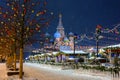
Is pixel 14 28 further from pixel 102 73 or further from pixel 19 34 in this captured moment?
pixel 102 73

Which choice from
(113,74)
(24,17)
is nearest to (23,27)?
(24,17)

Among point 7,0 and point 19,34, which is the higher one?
point 7,0

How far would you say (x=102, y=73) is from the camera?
3042 centimetres

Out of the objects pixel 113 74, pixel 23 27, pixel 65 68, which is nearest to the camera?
pixel 23 27

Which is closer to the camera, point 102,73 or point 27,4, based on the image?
point 27,4

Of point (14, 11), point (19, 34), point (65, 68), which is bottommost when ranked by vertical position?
point (65, 68)

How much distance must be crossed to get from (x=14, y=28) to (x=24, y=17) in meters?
1.32

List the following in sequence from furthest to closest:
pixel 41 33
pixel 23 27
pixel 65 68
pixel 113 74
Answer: pixel 65 68, pixel 113 74, pixel 41 33, pixel 23 27

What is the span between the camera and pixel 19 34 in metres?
22.6

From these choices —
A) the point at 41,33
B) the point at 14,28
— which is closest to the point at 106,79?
the point at 41,33

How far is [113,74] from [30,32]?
7762 millimetres

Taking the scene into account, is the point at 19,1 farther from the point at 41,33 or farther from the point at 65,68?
the point at 65,68

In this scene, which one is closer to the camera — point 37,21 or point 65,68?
point 37,21

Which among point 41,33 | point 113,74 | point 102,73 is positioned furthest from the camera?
point 102,73
